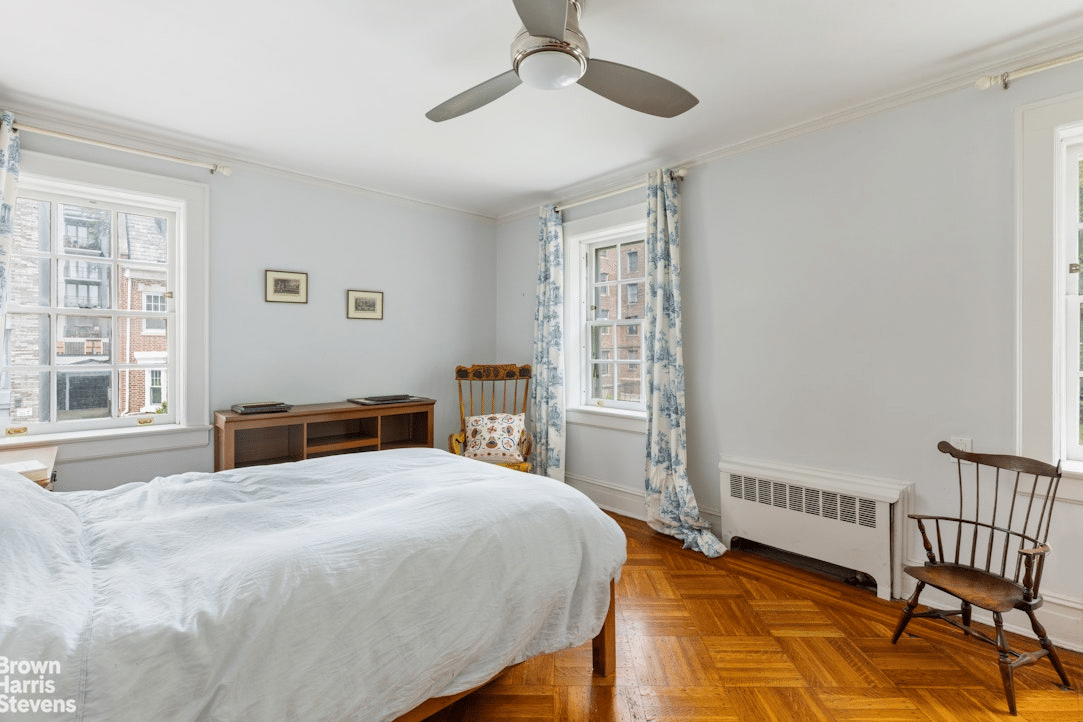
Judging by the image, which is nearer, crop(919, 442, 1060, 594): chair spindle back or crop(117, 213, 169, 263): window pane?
crop(919, 442, 1060, 594): chair spindle back

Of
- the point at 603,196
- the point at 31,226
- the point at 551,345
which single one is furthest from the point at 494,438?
the point at 31,226

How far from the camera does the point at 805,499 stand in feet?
9.57

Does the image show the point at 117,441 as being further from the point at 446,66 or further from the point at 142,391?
the point at 446,66

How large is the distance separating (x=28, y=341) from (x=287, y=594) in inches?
116

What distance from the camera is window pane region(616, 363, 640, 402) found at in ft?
13.3

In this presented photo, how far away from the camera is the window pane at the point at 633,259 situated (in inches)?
156

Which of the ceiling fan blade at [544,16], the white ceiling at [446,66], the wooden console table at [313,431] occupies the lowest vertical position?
the wooden console table at [313,431]

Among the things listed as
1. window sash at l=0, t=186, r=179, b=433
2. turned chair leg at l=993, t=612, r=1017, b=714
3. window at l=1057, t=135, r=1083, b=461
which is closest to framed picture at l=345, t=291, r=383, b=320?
window sash at l=0, t=186, r=179, b=433

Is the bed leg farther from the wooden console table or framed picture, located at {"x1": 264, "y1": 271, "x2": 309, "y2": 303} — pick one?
framed picture, located at {"x1": 264, "y1": 271, "x2": 309, "y2": 303}

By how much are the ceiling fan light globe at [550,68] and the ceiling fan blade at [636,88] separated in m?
0.07

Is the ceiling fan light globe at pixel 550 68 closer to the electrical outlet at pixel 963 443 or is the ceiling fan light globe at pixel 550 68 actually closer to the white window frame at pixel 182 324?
the electrical outlet at pixel 963 443

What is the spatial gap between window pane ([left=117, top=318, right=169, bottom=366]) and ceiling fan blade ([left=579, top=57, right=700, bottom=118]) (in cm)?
311

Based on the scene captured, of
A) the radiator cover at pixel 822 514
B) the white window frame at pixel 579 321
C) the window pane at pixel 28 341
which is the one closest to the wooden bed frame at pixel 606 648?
the radiator cover at pixel 822 514

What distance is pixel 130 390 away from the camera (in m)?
3.26
